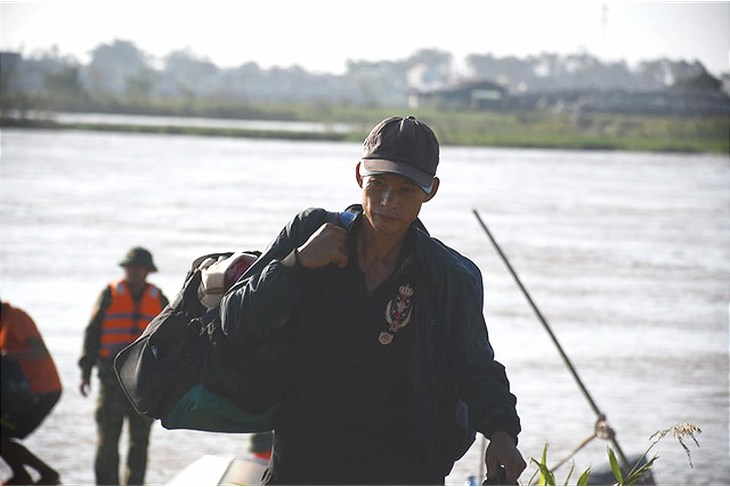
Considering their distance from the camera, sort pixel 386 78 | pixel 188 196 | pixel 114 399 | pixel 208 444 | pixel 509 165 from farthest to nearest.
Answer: pixel 386 78 → pixel 509 165 → pixel 188 196 → pixel 208 444 → pixel 114 399

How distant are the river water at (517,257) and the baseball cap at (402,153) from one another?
3667 mm

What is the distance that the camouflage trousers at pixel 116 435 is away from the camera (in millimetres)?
8383

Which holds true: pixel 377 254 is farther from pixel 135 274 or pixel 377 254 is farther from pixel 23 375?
pixel 135 274

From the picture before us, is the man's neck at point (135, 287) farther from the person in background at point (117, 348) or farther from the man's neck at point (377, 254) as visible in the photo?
the man's neck at point (377, 254)

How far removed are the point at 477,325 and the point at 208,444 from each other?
7.56 meters

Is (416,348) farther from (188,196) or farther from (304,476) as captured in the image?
(188,196)

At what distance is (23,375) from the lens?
732cm

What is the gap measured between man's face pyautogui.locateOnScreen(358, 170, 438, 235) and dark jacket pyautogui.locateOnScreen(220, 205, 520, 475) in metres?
0.10

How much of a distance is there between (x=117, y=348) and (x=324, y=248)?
19.8 feet

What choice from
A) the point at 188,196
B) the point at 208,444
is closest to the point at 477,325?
the point at 208,444

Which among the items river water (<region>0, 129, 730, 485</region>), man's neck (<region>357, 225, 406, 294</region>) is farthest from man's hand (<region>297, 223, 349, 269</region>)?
river water (<region>0, 129, 730, 485</region>)

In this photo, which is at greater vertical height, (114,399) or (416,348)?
(416,348)

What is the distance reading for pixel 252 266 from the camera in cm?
253

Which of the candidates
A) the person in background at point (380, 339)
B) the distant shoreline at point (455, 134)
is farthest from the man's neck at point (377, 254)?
the distant shoreline at point (455, 134)
